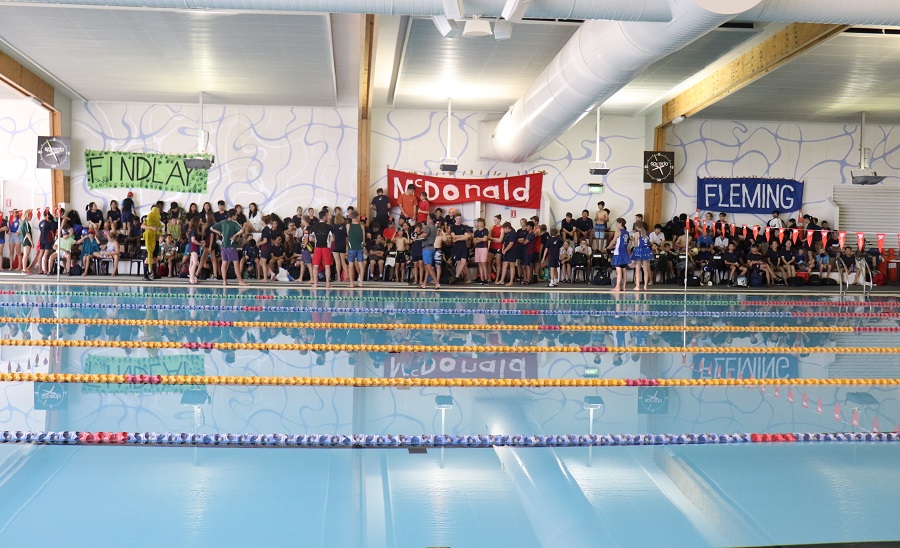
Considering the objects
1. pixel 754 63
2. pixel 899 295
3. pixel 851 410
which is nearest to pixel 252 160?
pixel 754 63

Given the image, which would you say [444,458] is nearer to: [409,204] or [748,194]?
[409,204]

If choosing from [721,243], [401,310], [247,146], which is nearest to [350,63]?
[247,146]

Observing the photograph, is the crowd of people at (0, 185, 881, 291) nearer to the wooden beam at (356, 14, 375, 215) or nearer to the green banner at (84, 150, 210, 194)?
the wooden beam at (356, 14, 375, 215)

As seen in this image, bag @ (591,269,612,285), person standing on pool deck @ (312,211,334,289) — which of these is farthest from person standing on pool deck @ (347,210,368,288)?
bag @ (591,269,612,285)

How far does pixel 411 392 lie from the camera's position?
14.9ft

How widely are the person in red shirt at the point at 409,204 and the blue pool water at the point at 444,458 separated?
990 centimetres

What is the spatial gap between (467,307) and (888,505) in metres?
7.62

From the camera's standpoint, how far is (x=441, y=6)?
296 inches

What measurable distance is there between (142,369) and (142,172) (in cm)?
1273

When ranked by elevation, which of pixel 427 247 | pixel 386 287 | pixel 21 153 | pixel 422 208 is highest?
pixel 21 153

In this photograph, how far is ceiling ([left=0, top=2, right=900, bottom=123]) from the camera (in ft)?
36.6

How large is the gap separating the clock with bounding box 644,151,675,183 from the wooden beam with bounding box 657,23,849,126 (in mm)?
752

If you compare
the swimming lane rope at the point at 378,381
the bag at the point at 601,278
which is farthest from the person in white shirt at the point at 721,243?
the swimming lane rope at the point at 378,381

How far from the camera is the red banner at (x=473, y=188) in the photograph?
17266 millimetres
